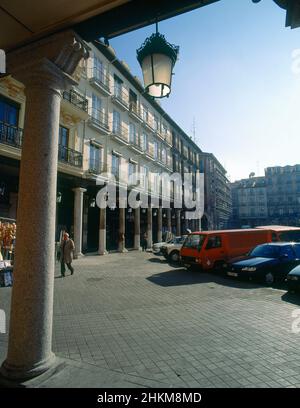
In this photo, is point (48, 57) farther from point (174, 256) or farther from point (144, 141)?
point (144, 141)

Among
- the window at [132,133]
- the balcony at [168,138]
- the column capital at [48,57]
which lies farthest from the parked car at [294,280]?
the balcony at [168,138]

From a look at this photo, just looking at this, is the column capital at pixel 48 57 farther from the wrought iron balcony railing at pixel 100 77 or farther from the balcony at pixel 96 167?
the wrought iron balcony railing at pixel 100 77

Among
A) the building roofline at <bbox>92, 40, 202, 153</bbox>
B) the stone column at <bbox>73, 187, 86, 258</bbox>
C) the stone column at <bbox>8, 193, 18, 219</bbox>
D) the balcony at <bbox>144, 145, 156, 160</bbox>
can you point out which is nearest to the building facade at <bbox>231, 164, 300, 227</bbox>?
the building roofline at <bbox>92, 40, 202, 153</bbox>

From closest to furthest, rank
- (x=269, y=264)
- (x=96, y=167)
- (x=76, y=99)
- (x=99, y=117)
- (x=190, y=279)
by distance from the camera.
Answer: (x=269, y=264)
(x=190, y=279)
(x=76, y=99)
(x=96, y=167)
(x=99, y=117)

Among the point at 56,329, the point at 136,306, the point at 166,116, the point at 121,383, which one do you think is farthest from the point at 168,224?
the point at 121,383

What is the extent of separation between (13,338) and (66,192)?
14.9 metres

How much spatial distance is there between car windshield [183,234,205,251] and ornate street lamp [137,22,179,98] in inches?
402

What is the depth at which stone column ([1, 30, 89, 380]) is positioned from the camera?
2.99 m

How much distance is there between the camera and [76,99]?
52.4 ft

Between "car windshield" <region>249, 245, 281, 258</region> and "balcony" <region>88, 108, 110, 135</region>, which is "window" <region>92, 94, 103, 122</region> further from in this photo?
"car windshield" <region>249, 245, 281, 258</region>

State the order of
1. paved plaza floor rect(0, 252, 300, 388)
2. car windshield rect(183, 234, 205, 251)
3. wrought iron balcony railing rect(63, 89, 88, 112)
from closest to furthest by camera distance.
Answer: paved plaza floor rect(0, 252, 300, 388)
car windshield rect(183, 234, 205, 251)
wrought iron balcony railing rect(63, 89, 88, 112)

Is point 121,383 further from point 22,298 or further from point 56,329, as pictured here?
point 56,329

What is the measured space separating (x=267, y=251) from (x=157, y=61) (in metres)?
9.87

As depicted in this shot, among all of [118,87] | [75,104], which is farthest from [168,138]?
[75,104]
